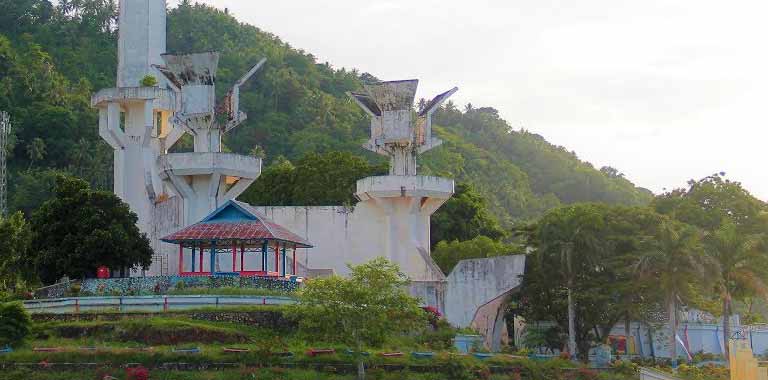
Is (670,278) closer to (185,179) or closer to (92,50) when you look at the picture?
(185,179)

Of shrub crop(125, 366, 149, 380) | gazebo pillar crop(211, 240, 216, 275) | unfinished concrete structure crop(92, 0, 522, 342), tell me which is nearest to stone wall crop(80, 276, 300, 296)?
gazebo pillar crop(211, 240, 216, 275)

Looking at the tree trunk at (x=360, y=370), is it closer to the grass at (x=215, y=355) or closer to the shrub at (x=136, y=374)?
the grass at (x=215, y=355)

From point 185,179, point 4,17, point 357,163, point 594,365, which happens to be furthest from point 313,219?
point 4,17

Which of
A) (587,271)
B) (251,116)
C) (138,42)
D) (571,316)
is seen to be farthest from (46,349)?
(251,116)

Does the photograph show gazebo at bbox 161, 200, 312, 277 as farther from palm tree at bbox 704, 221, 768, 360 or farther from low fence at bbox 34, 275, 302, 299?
palm tree at bbox 704, 221, 768, 360

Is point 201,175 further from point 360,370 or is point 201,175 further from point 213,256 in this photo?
point 360,370

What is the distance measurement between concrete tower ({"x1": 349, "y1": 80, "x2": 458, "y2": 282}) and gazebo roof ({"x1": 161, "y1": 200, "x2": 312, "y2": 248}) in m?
5.73

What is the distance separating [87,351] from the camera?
103 ft

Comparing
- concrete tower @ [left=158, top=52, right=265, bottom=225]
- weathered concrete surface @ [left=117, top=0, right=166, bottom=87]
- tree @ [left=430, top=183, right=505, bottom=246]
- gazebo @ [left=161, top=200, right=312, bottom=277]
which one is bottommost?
gazebo @ [left=161, top=200, right=312, bottom=277]

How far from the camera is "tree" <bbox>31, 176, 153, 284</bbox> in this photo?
39062 mm

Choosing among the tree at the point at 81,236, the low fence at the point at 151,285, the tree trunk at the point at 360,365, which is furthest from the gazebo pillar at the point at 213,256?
the tree trunk at the point at 360,365

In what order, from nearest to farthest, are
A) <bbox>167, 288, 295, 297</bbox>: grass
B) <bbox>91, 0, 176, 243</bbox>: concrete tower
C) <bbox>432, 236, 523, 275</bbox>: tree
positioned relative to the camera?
1. <bbox>167, 288, 295, 297</bbox>: grass
2. <bbox>91, 0, 176, 243</bbox>: concrete tower
3. <bbox>432, 236, 523, 275</bbox>: tree

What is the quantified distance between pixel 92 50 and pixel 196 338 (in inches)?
2297

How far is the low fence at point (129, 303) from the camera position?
3556 cm
